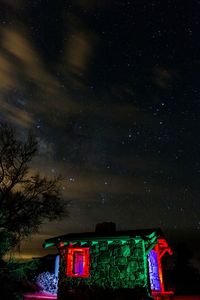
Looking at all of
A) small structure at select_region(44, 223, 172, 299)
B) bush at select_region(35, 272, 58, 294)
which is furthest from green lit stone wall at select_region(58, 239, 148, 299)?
bush at select_region(35, 272, 58, 294)

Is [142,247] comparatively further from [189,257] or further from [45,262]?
[189,257]

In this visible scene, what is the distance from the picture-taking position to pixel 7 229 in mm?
15203

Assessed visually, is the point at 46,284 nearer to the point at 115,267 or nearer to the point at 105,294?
the point at 105,294

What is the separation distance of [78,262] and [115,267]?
8.53ft

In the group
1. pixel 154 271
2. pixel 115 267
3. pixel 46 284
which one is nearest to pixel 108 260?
pixel 115 267

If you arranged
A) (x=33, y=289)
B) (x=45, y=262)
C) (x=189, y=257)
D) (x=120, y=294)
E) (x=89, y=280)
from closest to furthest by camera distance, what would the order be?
(x=120, y=294)
(x=89, y=280)
(x=33, y=289)
(x=45, y=262)
(x=189, y=257)

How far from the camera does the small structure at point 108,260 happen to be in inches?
563

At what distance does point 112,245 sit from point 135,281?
2107 mm

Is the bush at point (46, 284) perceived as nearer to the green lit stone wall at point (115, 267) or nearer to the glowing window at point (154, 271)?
the green lit stone wall at point (115, 267)

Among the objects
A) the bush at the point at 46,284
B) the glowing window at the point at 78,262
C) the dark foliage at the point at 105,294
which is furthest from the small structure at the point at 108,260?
the bush at the point at 46,284

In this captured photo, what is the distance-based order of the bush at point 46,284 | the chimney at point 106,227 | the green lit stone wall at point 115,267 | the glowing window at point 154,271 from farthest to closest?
the bush at point 46,284
the chimney at point 106,227
the glowing window at point 154,271
the green lit stone wall at point 115,267

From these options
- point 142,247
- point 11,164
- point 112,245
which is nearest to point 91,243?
point 112,245

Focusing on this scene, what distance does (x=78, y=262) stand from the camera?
638 inches

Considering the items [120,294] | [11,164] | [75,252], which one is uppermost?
[11,164]
